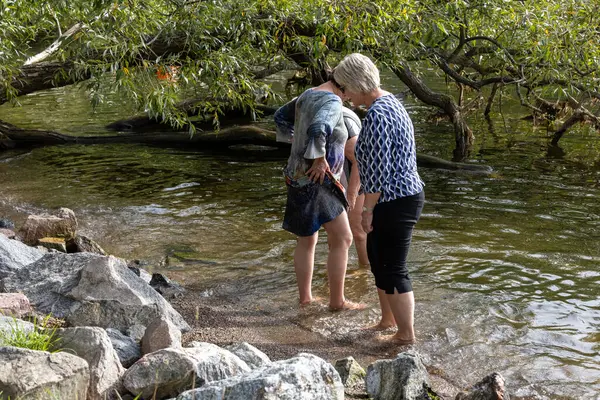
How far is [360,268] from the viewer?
7.35m

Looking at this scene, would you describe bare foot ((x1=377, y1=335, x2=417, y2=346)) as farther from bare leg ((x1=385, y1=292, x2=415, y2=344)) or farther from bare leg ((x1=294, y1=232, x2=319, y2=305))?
bare leg ((x1=294, y1=232, x2=319, y2=305))

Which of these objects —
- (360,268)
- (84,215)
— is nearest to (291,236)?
(360,268)

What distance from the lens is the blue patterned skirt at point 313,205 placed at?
5.72 meters

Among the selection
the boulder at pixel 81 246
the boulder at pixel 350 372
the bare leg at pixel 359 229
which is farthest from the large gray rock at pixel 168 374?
the boulder at pixel 81 246

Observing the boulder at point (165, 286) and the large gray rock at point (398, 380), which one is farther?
the boulder at point (165, 286)

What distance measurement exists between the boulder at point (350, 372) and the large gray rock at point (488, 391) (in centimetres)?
63

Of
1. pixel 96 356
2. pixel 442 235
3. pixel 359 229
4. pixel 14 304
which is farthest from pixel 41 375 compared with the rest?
pixel 442 235

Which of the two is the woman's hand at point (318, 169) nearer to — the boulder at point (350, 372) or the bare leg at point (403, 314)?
the bare leg at point (403, 314)

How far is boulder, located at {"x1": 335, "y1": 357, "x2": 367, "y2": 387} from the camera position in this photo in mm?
4555

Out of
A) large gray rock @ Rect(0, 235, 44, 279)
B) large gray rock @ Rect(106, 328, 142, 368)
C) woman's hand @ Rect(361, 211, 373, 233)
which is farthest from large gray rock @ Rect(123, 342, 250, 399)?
large gray rock @ Rect(0, 235, 44, 279)

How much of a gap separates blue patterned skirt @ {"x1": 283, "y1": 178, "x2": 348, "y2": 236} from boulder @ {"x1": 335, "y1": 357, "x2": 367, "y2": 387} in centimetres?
139

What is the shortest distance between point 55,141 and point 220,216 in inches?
267

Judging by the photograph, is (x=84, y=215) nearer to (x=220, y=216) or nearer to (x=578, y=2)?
(x=220, y=216)

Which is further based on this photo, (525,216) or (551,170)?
(551,170)
